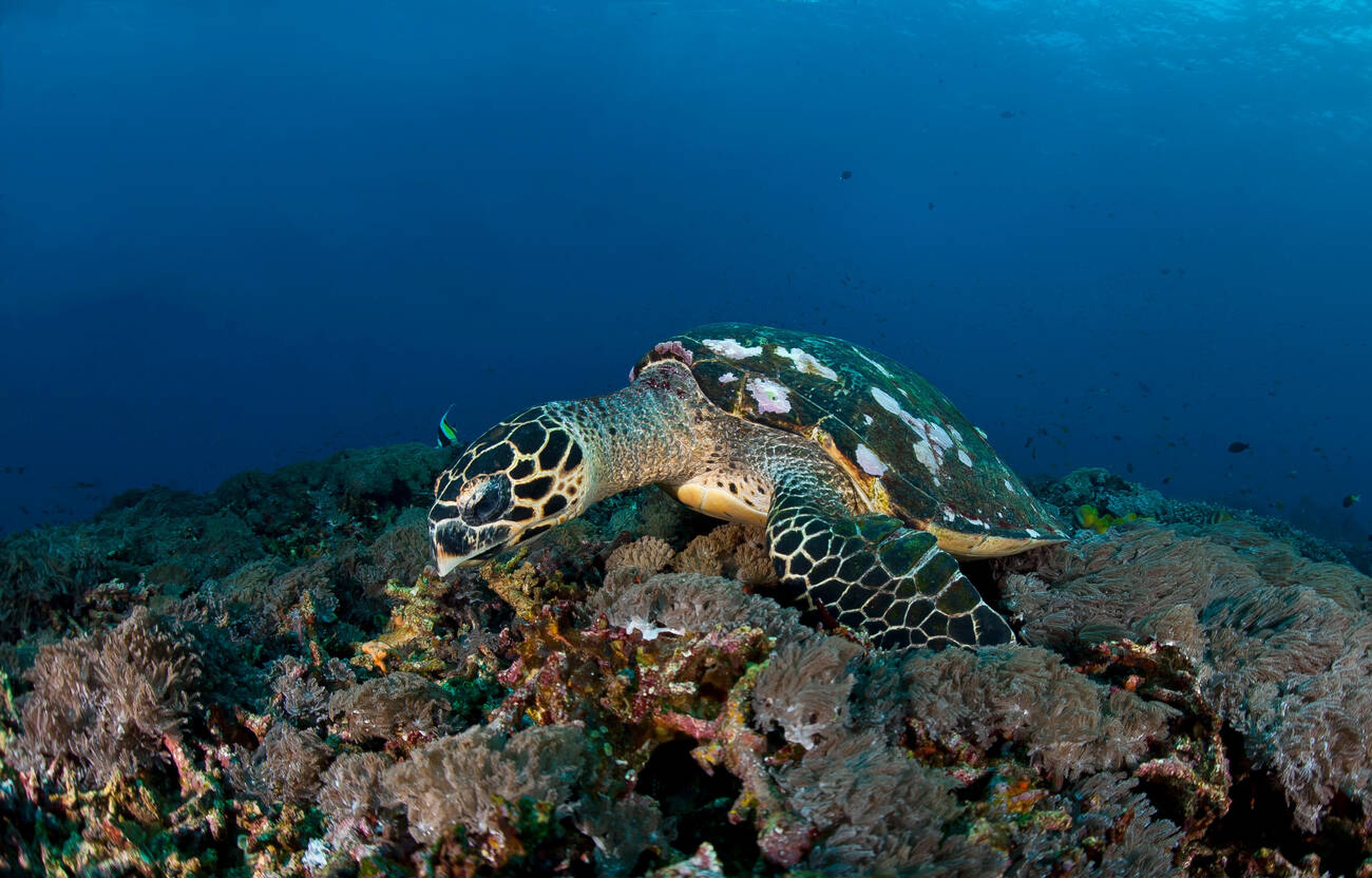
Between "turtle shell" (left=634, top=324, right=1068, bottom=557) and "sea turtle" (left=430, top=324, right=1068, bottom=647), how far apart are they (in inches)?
0.4

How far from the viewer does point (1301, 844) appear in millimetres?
1545

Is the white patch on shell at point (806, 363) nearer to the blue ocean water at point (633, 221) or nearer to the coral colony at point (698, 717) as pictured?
the coral colony at point (698, 717)

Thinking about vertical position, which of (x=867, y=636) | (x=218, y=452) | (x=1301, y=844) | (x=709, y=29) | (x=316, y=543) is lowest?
(x=218, y=452)

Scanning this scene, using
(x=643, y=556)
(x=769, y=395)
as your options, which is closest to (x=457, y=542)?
(x=643, y=556)

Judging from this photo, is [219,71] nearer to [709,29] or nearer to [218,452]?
[218,452]

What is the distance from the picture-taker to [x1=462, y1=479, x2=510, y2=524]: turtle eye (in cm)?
261

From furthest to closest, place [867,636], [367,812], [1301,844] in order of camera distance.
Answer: [867,636] < [1301,844] < [367,812]

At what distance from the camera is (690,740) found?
4.58ft

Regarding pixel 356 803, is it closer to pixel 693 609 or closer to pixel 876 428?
pixel 693 609

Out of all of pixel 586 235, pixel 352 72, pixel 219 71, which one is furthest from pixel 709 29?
pixel 219 71

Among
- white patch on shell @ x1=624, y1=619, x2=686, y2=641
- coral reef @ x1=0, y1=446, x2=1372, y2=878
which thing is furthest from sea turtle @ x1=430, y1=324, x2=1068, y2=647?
white patch on shell @ x1=624, y1=619, x2=686, y2=641

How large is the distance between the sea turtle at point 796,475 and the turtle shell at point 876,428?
0.01 m

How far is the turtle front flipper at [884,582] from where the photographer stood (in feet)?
7.11

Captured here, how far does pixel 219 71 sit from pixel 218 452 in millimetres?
41317
